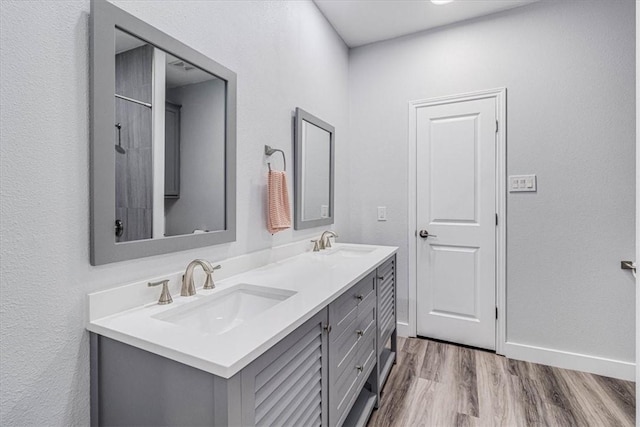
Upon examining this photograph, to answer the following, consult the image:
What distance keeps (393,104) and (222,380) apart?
2612 millimetres

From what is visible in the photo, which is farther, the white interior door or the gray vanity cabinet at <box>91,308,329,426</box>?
the white interior door

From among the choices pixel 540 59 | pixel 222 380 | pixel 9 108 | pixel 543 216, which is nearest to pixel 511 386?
pixel 543 216

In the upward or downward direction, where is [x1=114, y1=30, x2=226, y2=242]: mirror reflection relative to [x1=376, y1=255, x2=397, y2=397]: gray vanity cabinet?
upward

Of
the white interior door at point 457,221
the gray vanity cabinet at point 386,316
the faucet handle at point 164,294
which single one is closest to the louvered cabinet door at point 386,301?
the gray vanity cabinet at point 386,316

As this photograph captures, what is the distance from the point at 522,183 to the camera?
2338mm

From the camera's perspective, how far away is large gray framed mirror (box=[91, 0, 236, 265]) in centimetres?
97

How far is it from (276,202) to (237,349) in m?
1.05

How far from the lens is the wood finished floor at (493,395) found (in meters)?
1.72

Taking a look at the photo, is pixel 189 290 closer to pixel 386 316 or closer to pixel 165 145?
pixel 165 145

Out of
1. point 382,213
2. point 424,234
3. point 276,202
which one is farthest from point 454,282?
point 276,202

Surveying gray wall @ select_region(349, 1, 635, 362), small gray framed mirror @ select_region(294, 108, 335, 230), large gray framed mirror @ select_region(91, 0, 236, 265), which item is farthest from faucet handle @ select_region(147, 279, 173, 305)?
gray wall @ select_region(349, 1, 635, 362)

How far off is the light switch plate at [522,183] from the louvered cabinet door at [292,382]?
1930mm

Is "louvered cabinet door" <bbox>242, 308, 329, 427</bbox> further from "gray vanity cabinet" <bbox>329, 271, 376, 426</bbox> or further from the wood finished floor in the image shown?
the wood finished floor

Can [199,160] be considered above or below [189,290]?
above
